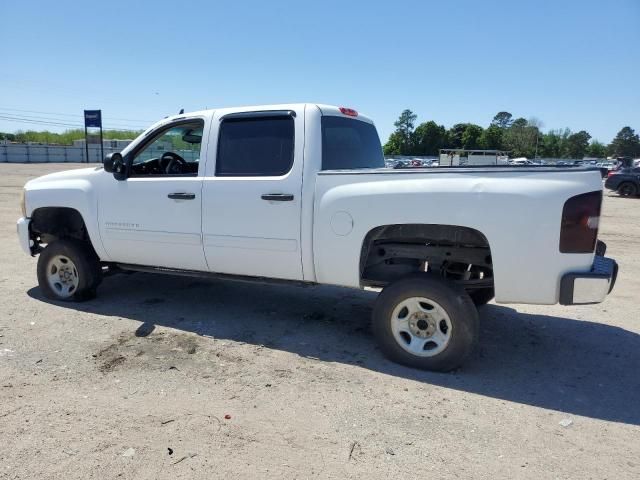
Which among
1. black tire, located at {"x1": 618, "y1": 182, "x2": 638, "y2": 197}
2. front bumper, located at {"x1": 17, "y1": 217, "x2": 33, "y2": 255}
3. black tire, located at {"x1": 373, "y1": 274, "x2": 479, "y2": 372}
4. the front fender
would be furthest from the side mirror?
black tire, located at {"x1": 618, "y1": 182, "x2": 638, "y2": 197}

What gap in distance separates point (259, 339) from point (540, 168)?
2798mm

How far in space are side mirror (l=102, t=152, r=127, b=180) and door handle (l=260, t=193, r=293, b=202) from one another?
172 centimetres

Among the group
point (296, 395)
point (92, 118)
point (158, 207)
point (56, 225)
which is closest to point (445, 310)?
point (296, 395)

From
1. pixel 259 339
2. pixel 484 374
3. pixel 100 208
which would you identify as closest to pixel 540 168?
pixel 484 374

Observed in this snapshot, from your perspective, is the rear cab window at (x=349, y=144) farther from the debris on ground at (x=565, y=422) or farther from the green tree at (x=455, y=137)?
the green tree at (x=455, y=137)

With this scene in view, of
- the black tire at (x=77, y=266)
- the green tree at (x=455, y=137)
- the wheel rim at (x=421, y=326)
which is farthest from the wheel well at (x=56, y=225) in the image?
the green tree at (x=455, y=137)

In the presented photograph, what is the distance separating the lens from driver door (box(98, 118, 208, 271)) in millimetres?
4777

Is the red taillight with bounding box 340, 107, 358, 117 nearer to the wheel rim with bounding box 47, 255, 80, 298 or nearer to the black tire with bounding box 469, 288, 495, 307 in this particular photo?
the black tire with bounding box 469, 288, 495, 307

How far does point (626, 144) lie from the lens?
121 meters

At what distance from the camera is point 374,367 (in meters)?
4.04

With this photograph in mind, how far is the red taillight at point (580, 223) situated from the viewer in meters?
3.39

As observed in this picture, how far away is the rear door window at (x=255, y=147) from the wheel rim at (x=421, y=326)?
158cm

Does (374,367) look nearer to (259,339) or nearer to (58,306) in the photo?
(259,339)

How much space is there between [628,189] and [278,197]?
69.7 ft
